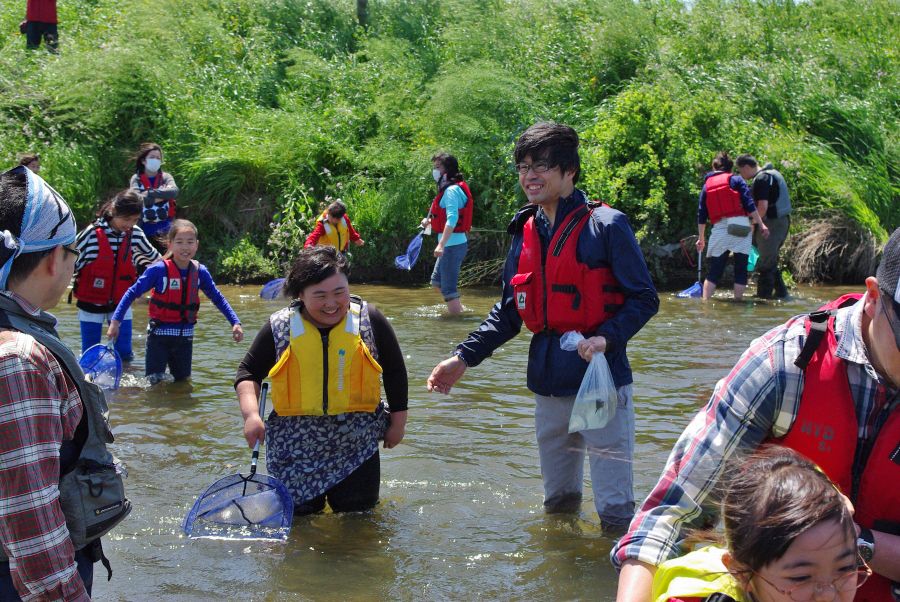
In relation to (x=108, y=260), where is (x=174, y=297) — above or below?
below

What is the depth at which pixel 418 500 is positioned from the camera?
16.9ft

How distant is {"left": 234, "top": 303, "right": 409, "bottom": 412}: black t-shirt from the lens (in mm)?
4426

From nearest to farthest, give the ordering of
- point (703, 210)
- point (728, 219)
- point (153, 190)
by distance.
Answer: point (153, 190) → point (728, 219) → point (703, 210)

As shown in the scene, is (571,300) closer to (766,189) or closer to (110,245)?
(110,245)

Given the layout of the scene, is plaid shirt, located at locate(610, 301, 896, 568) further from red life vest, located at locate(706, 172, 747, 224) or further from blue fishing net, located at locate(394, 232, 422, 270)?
blue fishing net, located at locate(394, 232, 422, 270)

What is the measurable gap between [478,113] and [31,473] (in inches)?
536

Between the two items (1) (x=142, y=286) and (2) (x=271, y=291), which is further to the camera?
(2) (x=271, y=291)

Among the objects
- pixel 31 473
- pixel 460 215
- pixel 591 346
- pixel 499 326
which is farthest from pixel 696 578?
pixel 460 215

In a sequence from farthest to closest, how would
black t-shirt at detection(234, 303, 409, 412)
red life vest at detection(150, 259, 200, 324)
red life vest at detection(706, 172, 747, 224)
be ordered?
1. red life vest at detection(706, 172, 747, 224)
2. red life vest at detection(150, 259, 200, 324)
3. black t-shirt at detection(234, 303, 409, 412)

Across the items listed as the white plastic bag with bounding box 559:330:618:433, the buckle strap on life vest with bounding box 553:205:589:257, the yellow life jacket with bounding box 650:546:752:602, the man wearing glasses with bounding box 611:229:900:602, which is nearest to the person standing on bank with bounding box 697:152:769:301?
the buckle strap on life vest with bounding box 553:205:589:257

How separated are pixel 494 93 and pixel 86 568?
1346 cm

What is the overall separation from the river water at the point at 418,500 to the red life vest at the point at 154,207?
8.03 feet

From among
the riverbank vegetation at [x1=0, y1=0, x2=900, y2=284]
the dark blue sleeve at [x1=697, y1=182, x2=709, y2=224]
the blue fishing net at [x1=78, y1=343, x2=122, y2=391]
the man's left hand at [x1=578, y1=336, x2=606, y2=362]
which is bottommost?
the blue fishing net at [x1=78, y1=343, x2=122, y2=391]

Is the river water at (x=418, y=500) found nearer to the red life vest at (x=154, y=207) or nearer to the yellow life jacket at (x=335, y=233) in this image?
the red life vest at (x=154, y=207)
